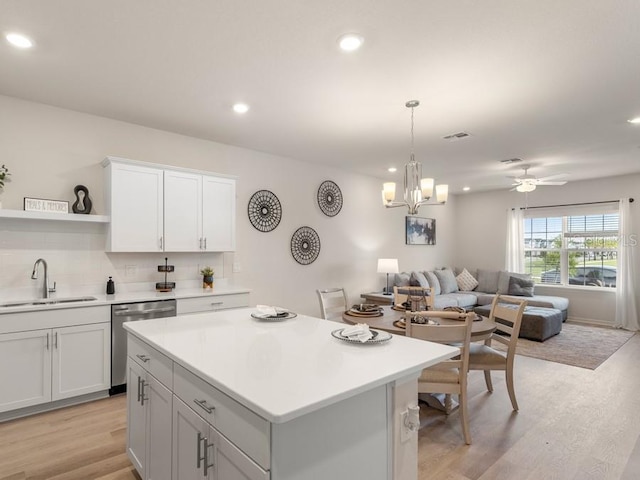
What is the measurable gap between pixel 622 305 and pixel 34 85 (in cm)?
833

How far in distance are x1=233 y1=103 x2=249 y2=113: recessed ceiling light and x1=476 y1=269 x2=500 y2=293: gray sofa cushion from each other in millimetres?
5921

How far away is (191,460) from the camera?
1425mm

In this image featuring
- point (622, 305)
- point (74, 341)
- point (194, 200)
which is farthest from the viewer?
point (622, 305)

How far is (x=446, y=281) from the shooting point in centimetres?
700

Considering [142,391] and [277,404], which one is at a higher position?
[277,404]

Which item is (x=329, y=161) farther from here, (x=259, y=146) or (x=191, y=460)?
(x=191, y=460)

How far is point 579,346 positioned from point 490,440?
3.37 m

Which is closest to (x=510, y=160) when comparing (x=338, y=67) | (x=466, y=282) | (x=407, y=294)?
(x=407, y=294)

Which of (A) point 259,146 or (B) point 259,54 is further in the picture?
(A) point 259,146

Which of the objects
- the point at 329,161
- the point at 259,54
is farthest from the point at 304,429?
the point at 329,161

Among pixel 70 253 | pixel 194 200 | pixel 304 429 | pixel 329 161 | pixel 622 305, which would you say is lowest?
pixel 622 305

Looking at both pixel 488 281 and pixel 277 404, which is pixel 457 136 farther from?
pixel 488 281

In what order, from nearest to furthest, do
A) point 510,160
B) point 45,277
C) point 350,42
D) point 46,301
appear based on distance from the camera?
point 350,42, point 46,301, point 45,277, point 510,160

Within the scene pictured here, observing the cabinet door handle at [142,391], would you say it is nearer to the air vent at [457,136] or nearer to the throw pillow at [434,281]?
the air vent at [457,136]
